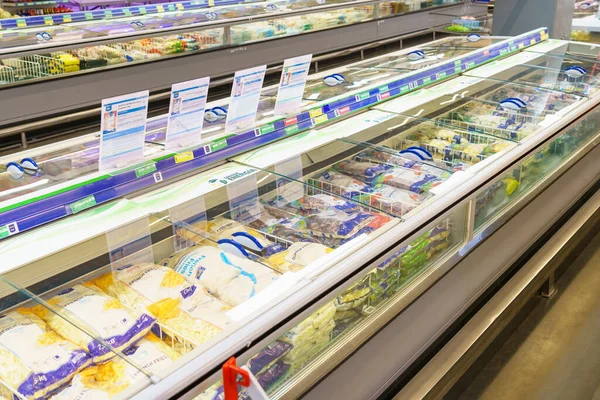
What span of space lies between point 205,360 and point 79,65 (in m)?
4.22

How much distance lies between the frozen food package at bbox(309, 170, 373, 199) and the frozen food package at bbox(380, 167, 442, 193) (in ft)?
0.32

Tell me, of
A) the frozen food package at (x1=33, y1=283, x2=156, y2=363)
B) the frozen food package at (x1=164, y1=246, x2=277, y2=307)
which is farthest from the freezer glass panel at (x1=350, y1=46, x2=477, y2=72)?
the frozen food package at (x1=33, y1=283, x2=156, y2=363)

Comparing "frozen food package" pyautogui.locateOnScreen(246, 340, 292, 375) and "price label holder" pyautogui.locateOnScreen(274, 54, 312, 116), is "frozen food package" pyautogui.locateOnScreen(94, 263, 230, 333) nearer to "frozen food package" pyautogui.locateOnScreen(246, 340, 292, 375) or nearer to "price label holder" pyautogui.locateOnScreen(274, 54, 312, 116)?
"frozen food package" pyautogui.locateOnScreen(246, 340, 292, 375)

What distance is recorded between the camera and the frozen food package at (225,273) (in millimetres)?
1806

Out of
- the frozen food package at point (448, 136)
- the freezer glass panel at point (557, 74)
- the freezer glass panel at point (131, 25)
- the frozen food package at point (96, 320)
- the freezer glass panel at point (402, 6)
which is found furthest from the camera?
the freezer glass panel at point (402, 6)

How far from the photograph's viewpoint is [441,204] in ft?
7.27

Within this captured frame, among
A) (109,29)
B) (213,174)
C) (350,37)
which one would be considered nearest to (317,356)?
(213,174)

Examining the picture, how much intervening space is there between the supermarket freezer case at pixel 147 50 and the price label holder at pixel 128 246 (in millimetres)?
3013

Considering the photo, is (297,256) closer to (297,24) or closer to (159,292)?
(159,292)

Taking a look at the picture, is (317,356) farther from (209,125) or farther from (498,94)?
(498,94)

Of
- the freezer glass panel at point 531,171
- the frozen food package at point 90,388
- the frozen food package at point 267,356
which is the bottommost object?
the freezer glass panel at point 531,171

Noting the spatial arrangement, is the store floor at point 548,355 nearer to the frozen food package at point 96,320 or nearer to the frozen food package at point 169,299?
the frozen food package at point 169,299

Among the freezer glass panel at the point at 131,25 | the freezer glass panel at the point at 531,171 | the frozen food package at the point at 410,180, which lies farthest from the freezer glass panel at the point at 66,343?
the freezer glass panel at the point at 131,25

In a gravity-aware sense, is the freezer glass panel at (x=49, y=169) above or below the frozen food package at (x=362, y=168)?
above
